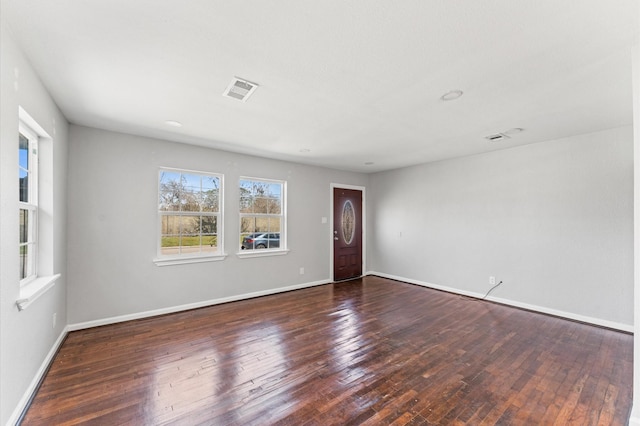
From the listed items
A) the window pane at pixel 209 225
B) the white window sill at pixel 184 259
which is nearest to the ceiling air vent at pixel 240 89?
the window pane at pixel 209 225

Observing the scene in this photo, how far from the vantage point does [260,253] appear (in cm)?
486

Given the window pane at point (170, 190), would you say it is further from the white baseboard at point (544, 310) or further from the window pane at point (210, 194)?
the white baseboard at point (544, 310)

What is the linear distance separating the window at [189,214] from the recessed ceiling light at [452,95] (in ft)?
11.3

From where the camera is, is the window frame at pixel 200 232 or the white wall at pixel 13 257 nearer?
the white wall at pixel 13 257

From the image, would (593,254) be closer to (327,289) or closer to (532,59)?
(532,59)

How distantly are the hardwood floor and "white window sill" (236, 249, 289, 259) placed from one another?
1.10 metres

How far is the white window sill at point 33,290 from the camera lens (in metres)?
1.88

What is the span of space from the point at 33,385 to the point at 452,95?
426 cm

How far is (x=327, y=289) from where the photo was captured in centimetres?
532

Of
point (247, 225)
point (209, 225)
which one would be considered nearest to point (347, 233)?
point (247, 225)

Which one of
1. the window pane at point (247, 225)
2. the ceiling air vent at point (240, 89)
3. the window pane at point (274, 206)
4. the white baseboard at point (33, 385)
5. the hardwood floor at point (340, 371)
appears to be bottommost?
the hardwood floor at point (340, 371)

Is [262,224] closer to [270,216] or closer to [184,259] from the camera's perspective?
[270,216]

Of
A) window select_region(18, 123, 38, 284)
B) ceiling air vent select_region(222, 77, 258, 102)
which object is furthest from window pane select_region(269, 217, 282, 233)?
window select_region(18, 123, 38, 284)

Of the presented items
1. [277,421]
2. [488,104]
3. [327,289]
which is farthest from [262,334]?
[488,104]
